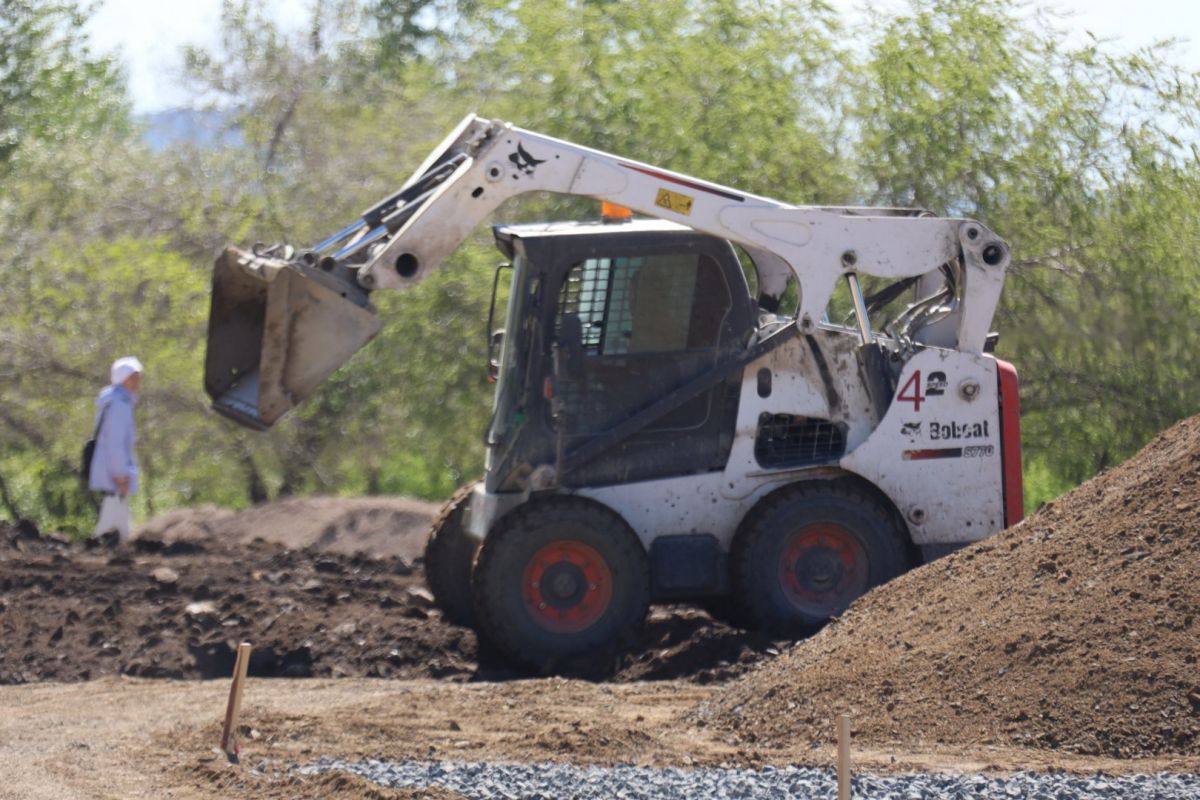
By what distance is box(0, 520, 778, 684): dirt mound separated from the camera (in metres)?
10.2

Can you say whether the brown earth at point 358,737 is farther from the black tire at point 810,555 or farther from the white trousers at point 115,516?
the white trousers at point 115,516

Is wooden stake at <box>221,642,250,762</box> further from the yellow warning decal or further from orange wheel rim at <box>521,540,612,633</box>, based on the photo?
the yellow warning decal

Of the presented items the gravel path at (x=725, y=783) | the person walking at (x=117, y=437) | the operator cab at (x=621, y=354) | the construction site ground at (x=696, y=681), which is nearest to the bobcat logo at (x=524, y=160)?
the operator cab at (x=621, y=354)

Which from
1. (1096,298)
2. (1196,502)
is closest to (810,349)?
(1196,502)

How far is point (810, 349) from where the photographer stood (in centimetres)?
1043

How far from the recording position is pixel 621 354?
10.3 m

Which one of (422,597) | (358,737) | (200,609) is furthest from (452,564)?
(358,737)

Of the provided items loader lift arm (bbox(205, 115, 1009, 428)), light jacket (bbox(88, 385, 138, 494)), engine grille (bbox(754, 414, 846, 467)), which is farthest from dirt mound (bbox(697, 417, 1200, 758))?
light jacket (bbox(88, 385, 138, 494))

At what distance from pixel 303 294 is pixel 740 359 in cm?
256

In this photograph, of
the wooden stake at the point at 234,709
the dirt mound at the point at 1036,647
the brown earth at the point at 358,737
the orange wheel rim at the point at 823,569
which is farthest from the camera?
the orange wheel rim at the point at 823,569

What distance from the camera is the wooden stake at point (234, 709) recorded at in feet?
23.8

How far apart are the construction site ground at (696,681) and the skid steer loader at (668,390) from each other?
1.72ft

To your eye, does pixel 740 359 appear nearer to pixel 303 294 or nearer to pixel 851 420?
pixel 851 420

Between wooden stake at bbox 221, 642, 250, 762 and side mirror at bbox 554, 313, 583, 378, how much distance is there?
3331mm
